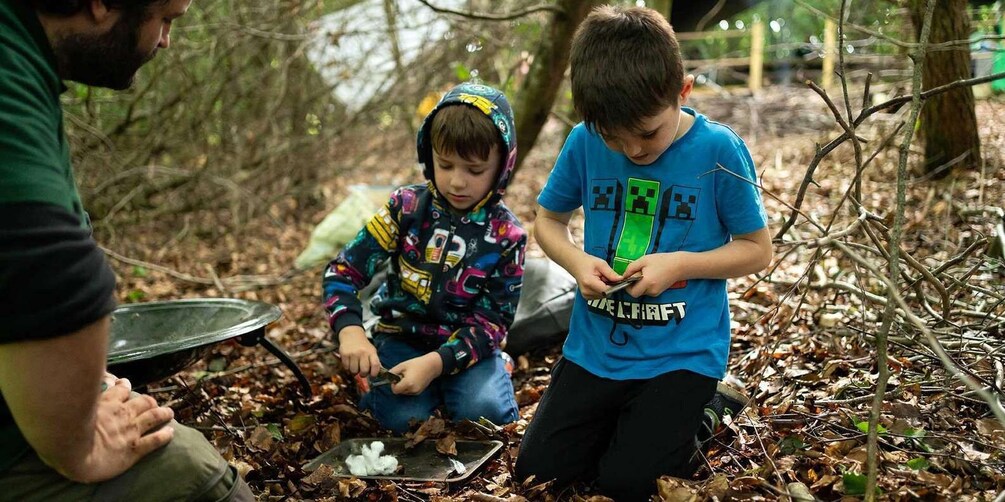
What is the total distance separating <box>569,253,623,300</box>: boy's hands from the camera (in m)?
2.47

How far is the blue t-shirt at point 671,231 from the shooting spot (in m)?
2.50

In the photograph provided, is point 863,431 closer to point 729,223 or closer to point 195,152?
point 729,223

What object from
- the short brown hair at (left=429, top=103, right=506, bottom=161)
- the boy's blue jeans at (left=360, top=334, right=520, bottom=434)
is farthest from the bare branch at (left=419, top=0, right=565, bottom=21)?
the boy's blue jeans at (left=360, top=334, right=520, bottom=434)

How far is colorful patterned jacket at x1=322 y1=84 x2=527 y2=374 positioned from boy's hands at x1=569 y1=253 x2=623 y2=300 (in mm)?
689

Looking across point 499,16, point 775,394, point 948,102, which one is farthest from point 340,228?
point 948,102

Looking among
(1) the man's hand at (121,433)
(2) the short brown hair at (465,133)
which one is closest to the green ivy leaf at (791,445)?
(2) the short brown hair at (465,133)

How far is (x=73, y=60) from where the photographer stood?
1633 millimetres

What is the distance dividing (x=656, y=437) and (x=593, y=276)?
1.70 feet

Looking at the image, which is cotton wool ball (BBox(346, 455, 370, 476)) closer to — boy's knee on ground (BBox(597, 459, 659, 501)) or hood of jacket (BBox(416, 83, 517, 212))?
boy's knee on ground (BBox(597, 459, 659, 501))

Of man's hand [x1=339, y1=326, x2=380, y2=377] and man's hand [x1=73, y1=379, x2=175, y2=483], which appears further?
man's hand [x1=339, y1=326, x2=380, y2=377]

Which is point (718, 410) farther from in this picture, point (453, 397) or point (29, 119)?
point (29, 119)

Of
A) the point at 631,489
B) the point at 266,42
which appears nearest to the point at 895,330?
the point at 631,489

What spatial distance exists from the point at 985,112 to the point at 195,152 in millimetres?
7041

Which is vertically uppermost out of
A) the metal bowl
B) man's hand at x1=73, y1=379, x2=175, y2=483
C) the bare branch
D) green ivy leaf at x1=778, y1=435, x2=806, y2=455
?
the bare branch
